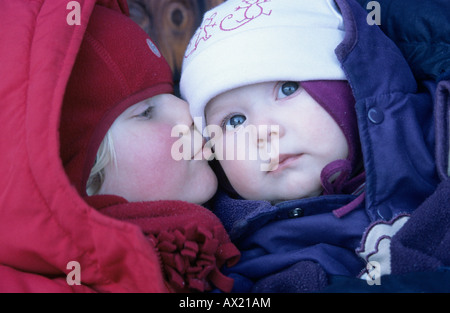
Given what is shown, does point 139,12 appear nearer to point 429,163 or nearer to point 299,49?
point 299,49

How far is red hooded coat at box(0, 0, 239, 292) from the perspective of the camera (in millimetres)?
780

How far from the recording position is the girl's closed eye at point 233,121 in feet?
3.48

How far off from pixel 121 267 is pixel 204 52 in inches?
20.6

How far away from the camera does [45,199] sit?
80 cm

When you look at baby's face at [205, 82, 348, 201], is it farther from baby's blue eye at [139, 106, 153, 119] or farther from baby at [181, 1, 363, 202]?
baby's blue eye at [139, 106, 153, 119]

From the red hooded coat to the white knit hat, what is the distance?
303 millimetres

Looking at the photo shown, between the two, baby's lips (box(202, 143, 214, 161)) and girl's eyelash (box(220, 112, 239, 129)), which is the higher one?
girl's eyelash (box(220, 112, 239, 129))

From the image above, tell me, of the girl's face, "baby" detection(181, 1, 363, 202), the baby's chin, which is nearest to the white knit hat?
"baby" detection(181, 1, 363, 202)

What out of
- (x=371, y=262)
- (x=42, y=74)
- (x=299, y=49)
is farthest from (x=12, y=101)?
(x=371, y=262)

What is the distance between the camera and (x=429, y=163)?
38.7 inches

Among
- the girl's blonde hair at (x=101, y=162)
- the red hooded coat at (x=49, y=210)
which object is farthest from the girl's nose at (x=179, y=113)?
the red hooded coat at (x=49, y=210)

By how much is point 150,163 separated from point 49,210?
0.23 meters

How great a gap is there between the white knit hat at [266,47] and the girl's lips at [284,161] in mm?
164

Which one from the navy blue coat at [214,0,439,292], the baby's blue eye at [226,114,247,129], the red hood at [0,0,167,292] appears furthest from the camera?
the baby's blue eye at [226,114,247,129]
